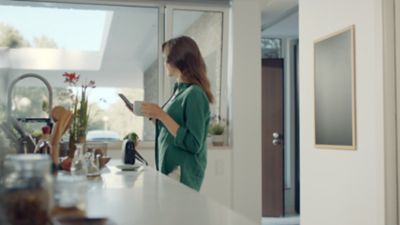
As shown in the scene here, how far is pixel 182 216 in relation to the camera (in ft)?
2.78

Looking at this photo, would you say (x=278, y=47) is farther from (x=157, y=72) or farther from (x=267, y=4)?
(x=157, y=72)

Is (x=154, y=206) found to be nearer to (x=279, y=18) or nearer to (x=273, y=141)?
(x=279, y=18)

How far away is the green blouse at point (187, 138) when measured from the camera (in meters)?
1.92

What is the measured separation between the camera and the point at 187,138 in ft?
6.30

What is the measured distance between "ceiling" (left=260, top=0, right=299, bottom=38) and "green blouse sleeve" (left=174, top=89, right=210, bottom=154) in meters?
2.44

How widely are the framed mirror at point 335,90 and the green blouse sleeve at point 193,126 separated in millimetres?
1424

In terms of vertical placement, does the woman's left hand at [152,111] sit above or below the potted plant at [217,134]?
above

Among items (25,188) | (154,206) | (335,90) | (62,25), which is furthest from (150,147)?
(25,188)

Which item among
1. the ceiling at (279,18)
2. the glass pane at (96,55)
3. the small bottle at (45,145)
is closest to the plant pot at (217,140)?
the glass pane at (96,55)

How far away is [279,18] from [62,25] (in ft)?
7.07

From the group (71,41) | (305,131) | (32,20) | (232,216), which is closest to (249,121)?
(305,131)

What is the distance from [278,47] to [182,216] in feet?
17.9

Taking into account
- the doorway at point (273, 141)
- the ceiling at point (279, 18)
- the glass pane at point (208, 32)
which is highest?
the ceiling at point (279, 18)

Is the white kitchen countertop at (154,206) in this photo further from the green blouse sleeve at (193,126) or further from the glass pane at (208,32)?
the glass pane at (208,32)
